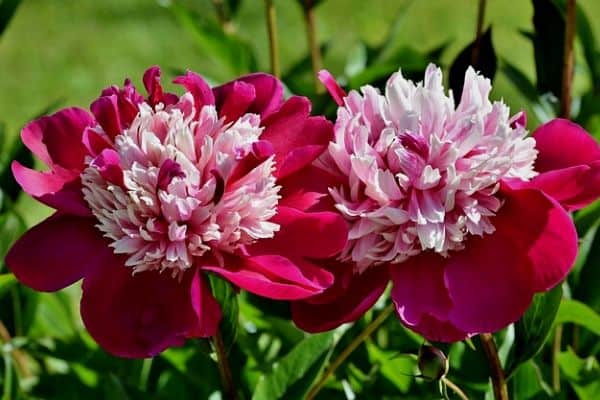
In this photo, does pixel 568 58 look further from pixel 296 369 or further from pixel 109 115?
pixel 109 115

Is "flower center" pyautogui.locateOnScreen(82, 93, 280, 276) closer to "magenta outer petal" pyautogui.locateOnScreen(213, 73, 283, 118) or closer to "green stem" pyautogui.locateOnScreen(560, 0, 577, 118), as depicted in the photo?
"magenta outer petal" pyautogui.locateOnScreen(213, 73, 283, 118)

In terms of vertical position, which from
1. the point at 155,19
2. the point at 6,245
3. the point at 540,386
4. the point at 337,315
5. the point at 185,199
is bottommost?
the point at 155,19

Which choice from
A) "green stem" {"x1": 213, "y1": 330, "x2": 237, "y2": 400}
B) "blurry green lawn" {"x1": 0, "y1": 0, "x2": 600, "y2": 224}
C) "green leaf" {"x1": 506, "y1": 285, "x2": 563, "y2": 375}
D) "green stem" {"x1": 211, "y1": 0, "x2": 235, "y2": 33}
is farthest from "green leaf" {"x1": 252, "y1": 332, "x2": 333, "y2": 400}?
"blurry green lawn" {"x1": 0, "y1": 0, "x2": 600, "y2": 224}

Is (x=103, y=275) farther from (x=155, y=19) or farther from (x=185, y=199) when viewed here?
(x=155, y=19)

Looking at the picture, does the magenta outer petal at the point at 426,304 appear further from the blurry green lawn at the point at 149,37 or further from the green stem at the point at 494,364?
the blurry green lawn at the point at 149,37

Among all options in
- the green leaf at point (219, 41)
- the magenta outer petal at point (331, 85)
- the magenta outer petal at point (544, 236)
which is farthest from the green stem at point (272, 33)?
the magenta outer petal at point (544, 236)

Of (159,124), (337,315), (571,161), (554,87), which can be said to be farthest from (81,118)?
(554,87)
